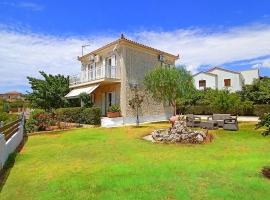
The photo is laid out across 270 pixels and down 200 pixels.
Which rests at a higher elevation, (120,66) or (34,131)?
(120,66)

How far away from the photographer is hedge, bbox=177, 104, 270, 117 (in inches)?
1538

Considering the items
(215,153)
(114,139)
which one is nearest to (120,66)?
(114,139)

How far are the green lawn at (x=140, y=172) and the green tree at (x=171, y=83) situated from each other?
13245mm

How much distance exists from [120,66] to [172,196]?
24.9 m

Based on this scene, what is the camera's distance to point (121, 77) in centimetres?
3186

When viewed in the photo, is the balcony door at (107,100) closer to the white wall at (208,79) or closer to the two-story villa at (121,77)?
the two-story villa at (121,77)

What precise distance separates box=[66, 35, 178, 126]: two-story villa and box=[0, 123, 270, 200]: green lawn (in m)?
14.9

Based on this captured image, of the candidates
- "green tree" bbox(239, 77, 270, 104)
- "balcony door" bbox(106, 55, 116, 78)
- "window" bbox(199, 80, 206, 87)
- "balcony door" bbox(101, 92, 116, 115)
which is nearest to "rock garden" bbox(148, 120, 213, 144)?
"balcony door" bbox(106, 55, 116, 78)

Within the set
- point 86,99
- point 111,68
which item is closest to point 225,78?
point 111,68

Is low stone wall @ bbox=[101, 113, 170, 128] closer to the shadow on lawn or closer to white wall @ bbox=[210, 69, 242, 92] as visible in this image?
the shadow on lawn

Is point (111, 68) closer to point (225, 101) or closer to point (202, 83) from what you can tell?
point (225, 101)

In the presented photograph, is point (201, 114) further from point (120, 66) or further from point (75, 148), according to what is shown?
point (75, 148)

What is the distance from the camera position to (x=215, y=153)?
1419 cm

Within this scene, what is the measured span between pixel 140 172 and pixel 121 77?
22046 mm
